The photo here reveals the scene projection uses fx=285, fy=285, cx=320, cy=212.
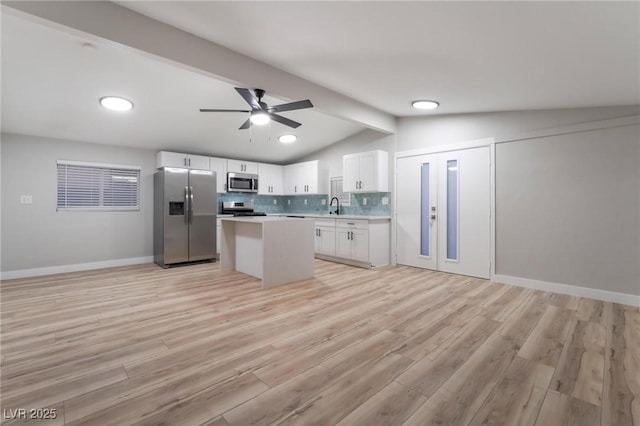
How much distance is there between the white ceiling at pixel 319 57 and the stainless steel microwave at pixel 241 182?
188 centimetres

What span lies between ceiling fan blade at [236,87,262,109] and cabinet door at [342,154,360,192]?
277 cm

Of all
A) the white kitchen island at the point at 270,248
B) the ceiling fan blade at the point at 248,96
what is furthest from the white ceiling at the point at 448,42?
the white kitchen island at the point at 270,248

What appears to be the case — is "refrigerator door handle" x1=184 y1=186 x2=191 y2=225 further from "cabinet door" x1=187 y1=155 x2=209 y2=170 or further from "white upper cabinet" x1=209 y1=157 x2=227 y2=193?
"white upper cabinet" x1=209 y1=157 x2=227 y2=193

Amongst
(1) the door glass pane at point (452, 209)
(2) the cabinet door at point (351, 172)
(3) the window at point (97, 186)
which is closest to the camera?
(1) the door glass pane at point (452, 209)

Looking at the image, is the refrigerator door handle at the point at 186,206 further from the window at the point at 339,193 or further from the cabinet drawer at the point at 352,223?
the window at the point at 339,193

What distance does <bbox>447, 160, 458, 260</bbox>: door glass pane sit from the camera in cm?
457

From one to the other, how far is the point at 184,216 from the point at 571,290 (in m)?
6.03

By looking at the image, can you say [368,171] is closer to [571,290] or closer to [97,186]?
[571,290]

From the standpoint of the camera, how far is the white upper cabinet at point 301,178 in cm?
658

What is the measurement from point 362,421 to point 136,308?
8.99ft

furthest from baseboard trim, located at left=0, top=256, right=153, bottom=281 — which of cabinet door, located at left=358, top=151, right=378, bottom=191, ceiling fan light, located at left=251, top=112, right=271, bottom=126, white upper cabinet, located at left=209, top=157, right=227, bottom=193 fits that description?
cabinet door, located at left=358, top=151, right=378, bottom=191

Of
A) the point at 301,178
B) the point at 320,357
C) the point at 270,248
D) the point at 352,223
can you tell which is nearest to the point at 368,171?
the point at 352,223

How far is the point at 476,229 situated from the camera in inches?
171

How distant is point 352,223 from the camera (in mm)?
5254
